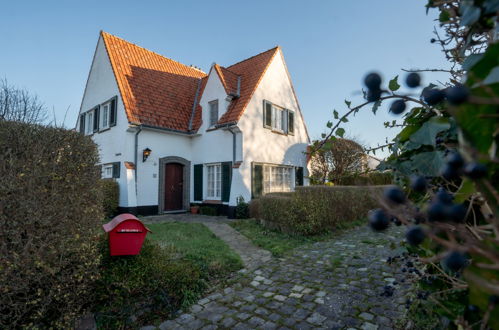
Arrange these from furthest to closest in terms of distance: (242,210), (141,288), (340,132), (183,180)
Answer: (183,180) → (242,210) → (141,288) → (340,132)

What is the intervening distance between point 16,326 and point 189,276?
6.47 feet

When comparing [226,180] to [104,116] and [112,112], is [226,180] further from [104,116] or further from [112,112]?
[104,116]

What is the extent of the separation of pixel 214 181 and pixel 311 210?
6.40m

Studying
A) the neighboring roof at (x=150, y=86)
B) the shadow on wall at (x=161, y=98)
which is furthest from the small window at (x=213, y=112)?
the neighboring roof at (x=150, y=86)

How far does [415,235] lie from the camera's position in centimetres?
67

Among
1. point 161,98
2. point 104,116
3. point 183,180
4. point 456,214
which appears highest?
point 161,98

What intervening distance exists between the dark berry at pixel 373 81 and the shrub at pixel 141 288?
360cm

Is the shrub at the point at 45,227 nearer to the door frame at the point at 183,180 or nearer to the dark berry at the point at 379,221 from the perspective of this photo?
the dark berry at the point at 379,221

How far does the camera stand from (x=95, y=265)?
3354mm

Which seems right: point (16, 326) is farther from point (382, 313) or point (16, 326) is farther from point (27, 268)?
point (382, 313)

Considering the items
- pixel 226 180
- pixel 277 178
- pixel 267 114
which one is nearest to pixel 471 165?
pixel 226 180

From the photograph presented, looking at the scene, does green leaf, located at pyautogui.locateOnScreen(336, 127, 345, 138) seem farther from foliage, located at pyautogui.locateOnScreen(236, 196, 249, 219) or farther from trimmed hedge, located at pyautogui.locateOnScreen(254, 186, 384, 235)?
foliage, located at pyautogui.locateOnScreen(236, 196, 249, 219)

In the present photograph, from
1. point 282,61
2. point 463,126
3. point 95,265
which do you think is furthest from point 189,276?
point 282,61

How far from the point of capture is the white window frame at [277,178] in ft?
43.6
